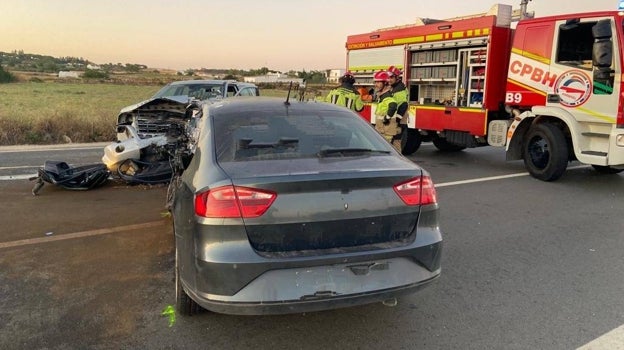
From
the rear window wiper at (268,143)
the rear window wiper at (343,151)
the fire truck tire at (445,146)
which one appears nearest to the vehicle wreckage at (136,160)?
the rear window wiper at (268,143)

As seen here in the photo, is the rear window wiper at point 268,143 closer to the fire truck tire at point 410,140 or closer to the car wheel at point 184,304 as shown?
the car wheel at point 184,304

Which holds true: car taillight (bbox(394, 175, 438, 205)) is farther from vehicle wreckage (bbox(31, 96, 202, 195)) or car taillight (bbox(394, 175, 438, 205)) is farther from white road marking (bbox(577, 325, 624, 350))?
vehicle wreckage (bbox(31, 96, 202, 195))

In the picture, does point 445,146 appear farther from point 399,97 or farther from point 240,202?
point 240,202

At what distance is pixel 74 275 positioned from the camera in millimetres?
3893

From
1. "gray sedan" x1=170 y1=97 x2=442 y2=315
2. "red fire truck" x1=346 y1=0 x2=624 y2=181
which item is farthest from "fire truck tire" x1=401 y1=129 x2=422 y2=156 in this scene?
"gray sedan" x1=170 y1=97 x2=442 y2=315

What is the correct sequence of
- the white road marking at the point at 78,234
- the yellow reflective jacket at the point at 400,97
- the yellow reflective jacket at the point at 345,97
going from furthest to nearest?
1. the yellow reflective jacket at the point at 345,97
2. the yellow reflective jacket at the point at 400,97
3. the white road marking at the point at 78,234

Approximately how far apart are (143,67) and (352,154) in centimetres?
14195

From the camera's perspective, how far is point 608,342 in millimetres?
3002

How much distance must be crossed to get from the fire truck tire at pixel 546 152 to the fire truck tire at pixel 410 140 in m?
3.09

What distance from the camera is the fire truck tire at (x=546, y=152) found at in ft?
25.7

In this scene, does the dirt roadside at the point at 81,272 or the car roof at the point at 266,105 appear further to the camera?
the car roof at the point at 266,105

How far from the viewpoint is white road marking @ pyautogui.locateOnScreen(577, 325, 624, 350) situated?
2941 mm

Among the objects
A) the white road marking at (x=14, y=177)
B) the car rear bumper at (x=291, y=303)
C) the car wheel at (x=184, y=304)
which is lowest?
the white road marking at (x=14, y=177)

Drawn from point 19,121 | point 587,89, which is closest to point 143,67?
point 19,121
